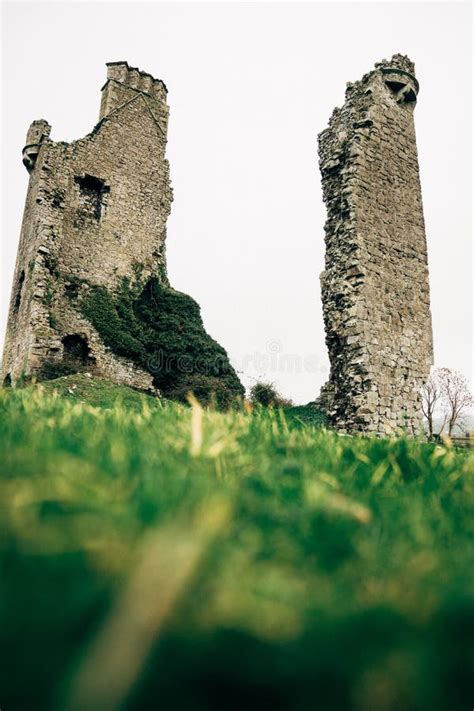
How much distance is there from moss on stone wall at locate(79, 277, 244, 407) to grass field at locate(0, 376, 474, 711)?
670 inches

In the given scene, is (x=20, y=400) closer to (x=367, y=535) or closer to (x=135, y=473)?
(x=135, y=473)

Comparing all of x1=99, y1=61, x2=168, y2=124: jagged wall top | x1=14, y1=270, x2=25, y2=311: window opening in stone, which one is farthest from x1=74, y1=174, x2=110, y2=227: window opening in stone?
x1=99, y1=61, x2=168, y2=124: jagged wall top

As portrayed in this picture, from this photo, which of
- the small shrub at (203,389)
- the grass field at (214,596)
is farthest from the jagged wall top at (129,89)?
the grass field at (214,596)

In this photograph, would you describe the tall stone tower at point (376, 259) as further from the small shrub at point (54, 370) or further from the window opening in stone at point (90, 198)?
the window opening in stone at point (90, 198)

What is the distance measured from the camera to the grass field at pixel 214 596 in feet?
2.62

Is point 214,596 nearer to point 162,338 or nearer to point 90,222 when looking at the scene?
point 162,338

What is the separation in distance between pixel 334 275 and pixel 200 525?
1039 centimetres

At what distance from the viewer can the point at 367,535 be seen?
132 cm

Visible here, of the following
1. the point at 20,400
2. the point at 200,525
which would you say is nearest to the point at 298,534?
the point at 200,525

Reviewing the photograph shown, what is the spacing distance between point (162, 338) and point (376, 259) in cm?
1085

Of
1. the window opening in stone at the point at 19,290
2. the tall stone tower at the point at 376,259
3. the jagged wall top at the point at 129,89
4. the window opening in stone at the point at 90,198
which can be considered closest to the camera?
the tall stone tower at the point at 376,259

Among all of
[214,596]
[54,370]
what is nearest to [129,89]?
[54,370]

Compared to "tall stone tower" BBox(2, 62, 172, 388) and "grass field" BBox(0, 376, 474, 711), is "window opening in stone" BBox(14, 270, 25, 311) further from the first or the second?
"grass field" BBox(0, 376, 474, 711)

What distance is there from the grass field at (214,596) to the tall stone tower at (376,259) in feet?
29.7
